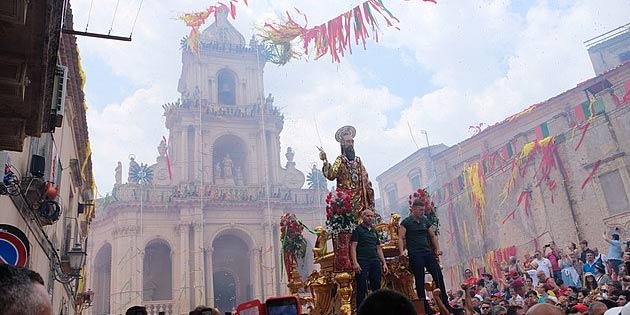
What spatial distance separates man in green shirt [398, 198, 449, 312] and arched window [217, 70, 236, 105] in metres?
33.9

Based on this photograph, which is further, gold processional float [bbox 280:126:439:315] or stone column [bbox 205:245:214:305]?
stone column [bbox 205:245:214:305]

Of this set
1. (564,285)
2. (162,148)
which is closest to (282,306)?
(564,285)

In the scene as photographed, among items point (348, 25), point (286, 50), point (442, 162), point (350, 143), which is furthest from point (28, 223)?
point (442, 162)

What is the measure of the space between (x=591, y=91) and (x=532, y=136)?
5.00 m

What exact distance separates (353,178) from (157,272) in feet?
94.7

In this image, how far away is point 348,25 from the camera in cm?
2067

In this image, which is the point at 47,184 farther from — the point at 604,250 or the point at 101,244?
the point at 101,244

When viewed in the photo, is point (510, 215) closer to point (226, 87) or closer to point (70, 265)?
point (70, 265)

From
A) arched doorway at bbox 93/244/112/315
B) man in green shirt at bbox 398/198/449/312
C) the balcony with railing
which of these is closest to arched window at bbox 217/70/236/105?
arched doorway at bbox 93/244/112/315

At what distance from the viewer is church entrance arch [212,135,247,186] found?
37.4 metres

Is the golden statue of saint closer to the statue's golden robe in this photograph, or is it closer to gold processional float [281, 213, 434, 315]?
the statue's golden robe

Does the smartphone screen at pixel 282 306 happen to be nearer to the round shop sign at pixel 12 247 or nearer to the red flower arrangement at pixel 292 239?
the round shop sign at pixel 12 247

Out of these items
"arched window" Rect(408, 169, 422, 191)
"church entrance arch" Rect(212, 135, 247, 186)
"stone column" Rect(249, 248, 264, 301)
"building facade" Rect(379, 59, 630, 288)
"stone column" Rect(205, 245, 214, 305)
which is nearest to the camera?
"building facade" Rect(379, 59, 630, 288)

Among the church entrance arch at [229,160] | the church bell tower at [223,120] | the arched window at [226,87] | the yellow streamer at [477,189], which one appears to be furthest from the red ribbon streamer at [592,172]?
the arched window at [226,87]
